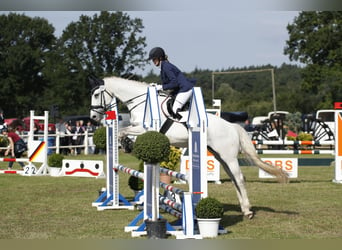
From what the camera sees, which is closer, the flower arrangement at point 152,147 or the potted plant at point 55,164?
the flower arrangement at point 152,147

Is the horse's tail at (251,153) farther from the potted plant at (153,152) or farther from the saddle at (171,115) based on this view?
the potted plant at (153,152)

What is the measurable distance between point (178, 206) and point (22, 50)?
45.2m

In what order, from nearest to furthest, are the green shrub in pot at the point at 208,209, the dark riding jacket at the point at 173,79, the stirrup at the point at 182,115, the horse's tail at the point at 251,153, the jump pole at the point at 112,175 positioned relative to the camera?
the green shrub in pot at the point at 208,209
the dark riding jacket at the point at 173,79
the stirrup at the point at 182,115
the horse's tail at the point at 251,153
the jump pole at the point at 112,175

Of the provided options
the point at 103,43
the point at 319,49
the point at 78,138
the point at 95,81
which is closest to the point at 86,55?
the point at 103,43

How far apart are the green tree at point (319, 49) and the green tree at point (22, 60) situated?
22108 millimetres

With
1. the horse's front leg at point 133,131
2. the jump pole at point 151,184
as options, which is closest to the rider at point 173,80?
the jump pole at point 151,184

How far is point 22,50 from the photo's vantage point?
49625 mm

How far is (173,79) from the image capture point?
7422mm

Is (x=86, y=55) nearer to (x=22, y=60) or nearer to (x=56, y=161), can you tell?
(x=22, y=60)

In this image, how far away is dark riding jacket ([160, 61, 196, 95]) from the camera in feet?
24.3

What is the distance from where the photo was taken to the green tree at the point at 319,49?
40.7 meters

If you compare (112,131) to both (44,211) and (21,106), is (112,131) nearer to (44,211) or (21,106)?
(44,211)

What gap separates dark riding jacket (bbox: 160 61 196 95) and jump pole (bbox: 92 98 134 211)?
56.3 inches

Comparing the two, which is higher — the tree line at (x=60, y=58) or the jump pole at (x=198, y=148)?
the tree line at (x=60, y=58)
